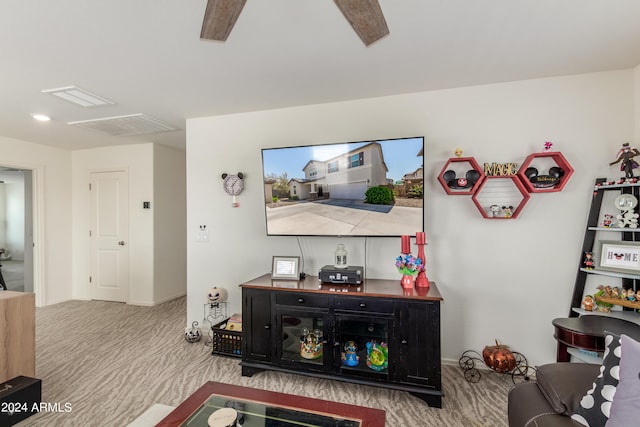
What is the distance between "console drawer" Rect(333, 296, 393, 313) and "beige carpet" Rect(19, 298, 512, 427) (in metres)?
0.64

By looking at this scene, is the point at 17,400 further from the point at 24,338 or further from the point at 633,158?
the point at 633,158

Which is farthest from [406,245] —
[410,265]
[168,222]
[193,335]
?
[168,222]

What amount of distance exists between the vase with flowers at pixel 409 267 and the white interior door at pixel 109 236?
4.26 metres

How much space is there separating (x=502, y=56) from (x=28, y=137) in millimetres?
5608

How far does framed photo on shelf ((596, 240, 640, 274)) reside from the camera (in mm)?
2064

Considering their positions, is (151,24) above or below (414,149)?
above

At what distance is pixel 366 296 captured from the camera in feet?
7.49

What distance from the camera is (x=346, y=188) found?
2688mm

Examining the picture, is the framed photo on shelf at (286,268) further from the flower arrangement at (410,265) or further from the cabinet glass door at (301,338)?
the flower arrangement at (410,265)

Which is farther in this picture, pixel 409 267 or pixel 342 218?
pixel 342 218

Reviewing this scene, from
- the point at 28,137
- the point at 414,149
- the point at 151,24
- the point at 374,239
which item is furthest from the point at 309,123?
the point at 28,137

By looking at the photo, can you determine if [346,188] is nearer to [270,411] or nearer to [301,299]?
[301,299]

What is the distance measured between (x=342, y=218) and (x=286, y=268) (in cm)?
68

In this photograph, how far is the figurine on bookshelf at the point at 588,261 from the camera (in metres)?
2.28
